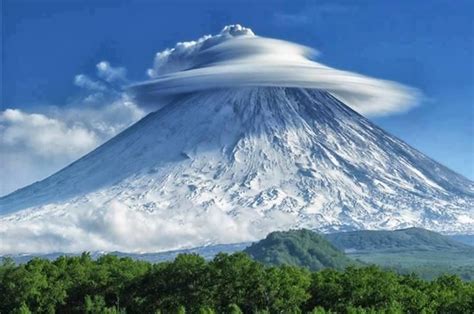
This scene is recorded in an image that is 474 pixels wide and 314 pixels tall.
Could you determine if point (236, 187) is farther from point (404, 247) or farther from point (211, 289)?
point (211, 289)

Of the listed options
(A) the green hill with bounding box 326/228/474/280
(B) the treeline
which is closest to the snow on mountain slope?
(A) the green hill with bounding box 326/228/474/280

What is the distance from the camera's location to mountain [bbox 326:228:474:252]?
18900cm

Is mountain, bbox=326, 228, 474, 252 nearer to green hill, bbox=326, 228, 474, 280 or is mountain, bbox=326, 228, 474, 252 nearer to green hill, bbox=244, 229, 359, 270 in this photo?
green hill, bbox=326, 228, 474, 280

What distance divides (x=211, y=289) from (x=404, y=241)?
149m

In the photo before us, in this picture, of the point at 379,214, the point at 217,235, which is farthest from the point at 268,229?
the point at 379,214

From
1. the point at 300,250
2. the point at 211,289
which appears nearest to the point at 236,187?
the point at 300,250

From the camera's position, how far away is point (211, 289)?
51.0m

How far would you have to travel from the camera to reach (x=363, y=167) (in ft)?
615

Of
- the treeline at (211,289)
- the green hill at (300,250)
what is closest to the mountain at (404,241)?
the green hill at (300,250)

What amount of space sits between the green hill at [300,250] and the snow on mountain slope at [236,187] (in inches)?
533

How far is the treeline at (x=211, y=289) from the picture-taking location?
48.6 metres

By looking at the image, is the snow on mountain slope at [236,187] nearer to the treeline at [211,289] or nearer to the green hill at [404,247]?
the green hill at [404,247]

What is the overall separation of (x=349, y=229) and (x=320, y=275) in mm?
128970

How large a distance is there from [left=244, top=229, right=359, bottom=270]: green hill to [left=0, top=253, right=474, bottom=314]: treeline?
95.3m
